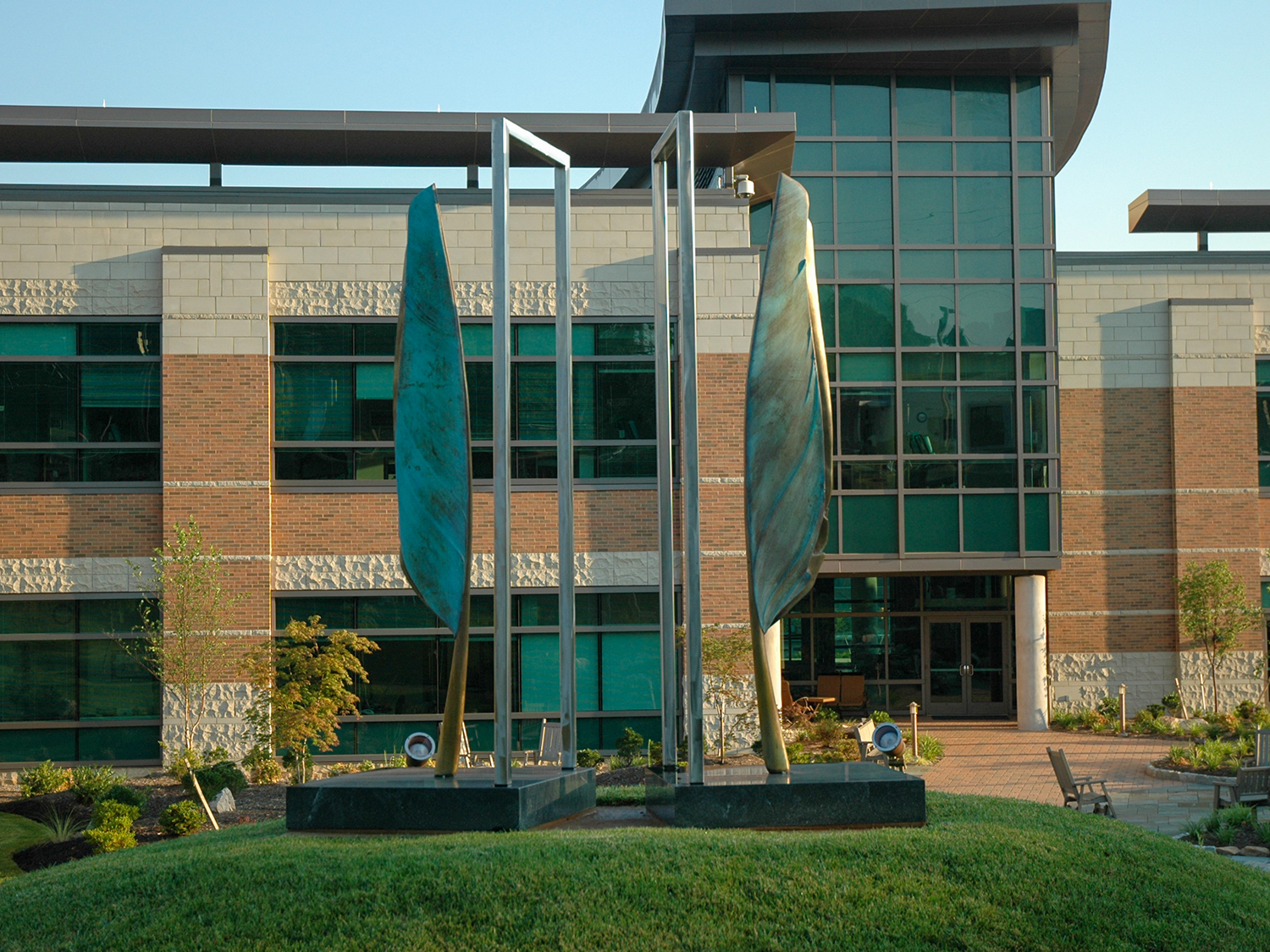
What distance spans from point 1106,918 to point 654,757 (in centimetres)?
1013

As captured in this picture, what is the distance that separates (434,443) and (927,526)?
15.9 m

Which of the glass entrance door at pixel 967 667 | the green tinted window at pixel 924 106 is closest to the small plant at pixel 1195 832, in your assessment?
the glass entrance door at pixel 967 667

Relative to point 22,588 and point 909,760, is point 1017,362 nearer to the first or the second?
point 909,760

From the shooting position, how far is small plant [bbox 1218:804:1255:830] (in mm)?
13500

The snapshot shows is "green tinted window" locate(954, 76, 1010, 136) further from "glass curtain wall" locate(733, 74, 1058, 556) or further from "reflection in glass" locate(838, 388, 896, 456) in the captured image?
"reflection in glass" locate(838, 388, 896, 456)

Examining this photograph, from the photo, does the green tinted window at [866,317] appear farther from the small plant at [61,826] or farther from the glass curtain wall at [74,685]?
the small plant at [61,826]

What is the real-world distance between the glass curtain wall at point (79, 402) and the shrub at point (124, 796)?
6.15 meters

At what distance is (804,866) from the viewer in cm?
816

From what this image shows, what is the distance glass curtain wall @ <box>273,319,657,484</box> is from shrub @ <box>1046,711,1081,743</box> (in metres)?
11.0

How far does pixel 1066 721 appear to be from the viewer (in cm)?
2497

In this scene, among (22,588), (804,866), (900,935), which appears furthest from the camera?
(22,588)

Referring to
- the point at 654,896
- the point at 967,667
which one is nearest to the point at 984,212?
the point at 967,667

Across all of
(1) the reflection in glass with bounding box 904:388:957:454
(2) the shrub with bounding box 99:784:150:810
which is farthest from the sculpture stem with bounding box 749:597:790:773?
(1) the reflection in glass with bounding box 904:388:957:454

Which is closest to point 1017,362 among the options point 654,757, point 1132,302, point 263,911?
point 1132,302
